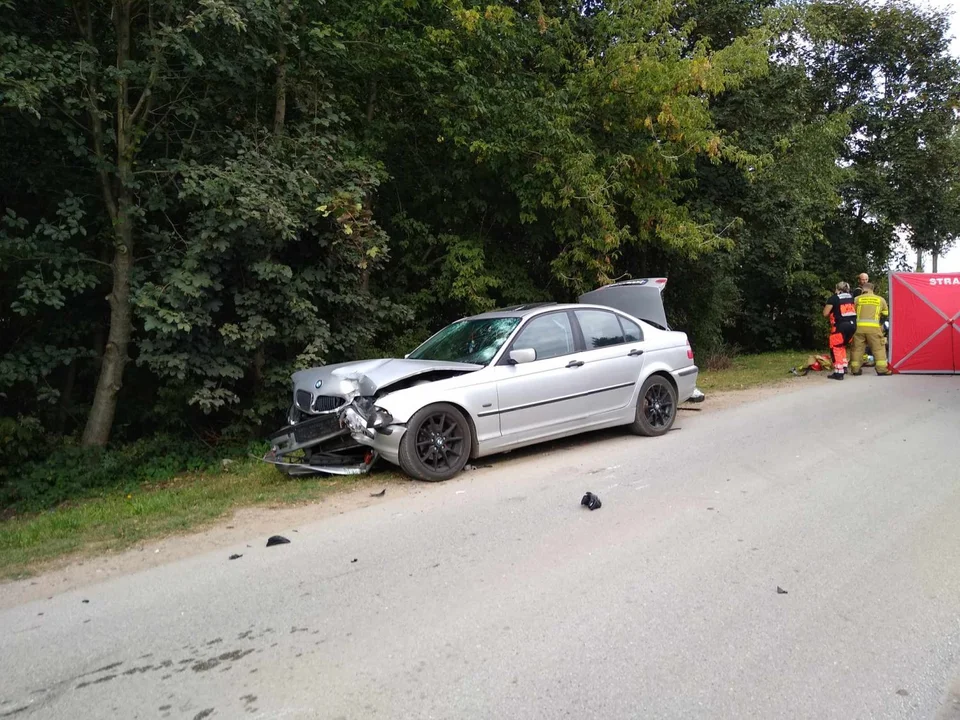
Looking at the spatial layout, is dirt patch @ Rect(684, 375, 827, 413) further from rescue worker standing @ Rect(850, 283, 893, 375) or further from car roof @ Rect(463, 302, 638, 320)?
car roof @ Rect(463, 302, 638, 320)

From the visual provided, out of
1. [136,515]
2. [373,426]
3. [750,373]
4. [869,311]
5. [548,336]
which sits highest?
[548,336]

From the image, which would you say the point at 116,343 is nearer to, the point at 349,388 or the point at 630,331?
the point at 349,388

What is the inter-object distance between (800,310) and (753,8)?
10.1 m

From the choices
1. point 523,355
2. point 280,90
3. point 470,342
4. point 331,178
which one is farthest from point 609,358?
point 280,90

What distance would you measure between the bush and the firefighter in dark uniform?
428 inches

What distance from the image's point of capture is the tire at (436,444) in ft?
21.2

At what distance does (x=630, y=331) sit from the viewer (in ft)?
27.7

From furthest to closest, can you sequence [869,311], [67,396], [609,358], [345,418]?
[869,311] → [67,396] → [609,358] → [345,418]

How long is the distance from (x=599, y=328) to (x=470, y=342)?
5.04 ft

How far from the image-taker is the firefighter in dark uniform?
1356cm

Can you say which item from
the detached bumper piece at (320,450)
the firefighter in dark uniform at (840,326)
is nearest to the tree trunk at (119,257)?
the detached bumper piece at (320,450)

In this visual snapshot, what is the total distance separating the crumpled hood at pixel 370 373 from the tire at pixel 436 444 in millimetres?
395

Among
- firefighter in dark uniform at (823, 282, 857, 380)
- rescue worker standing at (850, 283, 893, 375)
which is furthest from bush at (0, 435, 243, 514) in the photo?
rescue worker standing at (850, 283, 893, 375)

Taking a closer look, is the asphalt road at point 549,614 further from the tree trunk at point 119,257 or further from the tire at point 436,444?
the tree trunk at point 119,257
